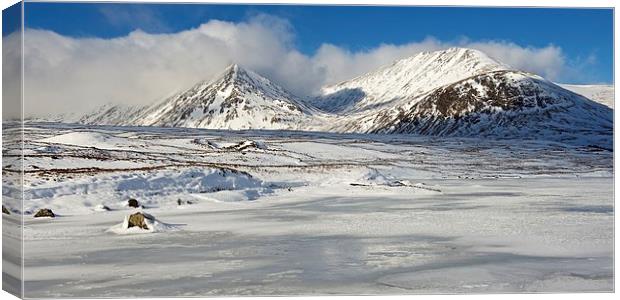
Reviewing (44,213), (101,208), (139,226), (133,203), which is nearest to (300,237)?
(139,226)

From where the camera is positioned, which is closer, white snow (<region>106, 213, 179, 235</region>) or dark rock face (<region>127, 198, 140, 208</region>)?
white snow (<region>106, 213, 179, 235</region>)

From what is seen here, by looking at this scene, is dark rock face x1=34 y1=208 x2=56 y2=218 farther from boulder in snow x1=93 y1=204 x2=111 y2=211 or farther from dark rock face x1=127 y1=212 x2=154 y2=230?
dark rock face x1=127 y1=212 x2=154 y2=230

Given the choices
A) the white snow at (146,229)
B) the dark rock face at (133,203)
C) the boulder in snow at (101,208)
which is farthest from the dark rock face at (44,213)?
the dark rock face at (133,203)

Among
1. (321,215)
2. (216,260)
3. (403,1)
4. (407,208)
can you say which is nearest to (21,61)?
(216,260)

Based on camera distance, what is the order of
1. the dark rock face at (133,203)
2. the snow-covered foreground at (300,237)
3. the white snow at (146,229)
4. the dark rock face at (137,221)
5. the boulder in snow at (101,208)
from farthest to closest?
the dark rock face at (133,203)
the boulder in snow at (101,208)
the dark rock face at (137,221)
the white snow at (146,229)
the snow-covered foreground at (300,237)

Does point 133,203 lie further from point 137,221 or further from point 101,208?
point 137,221

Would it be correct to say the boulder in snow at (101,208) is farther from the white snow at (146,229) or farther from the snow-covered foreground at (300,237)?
the white snow at (146,229)

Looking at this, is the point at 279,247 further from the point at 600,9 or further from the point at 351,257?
the point at 600,9

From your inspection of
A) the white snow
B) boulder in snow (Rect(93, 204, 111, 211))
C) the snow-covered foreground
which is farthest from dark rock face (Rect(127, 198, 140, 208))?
the white snow

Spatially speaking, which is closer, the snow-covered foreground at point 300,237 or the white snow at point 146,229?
the snow-covered foreground at point 300,237

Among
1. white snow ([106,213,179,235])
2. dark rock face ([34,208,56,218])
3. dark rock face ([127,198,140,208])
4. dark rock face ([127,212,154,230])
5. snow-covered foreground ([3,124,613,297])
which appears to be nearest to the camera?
snow-covered foreground ([3,124,613,297])

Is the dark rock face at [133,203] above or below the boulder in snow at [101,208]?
above
